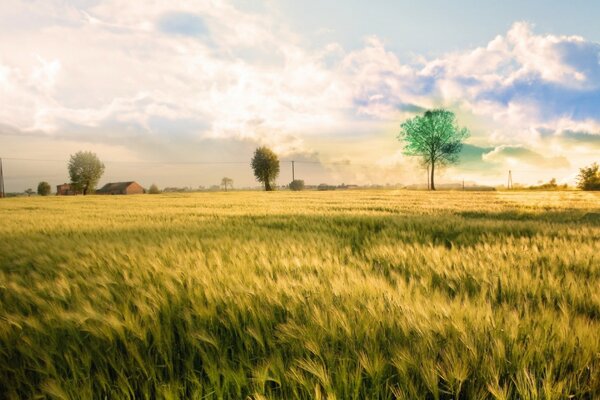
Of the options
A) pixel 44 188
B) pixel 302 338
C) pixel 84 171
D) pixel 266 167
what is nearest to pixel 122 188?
pixel 84 171

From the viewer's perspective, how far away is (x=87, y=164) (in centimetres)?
8606

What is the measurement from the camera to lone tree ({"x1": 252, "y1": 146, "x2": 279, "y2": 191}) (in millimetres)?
78688

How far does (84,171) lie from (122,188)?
21.6 metres

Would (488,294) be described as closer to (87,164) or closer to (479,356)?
(479,356)

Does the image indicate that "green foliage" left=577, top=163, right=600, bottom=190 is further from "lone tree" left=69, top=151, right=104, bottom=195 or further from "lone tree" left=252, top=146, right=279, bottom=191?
"lone tree" left=69, top=151, right=104, bottom=195

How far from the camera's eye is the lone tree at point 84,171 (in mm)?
84812

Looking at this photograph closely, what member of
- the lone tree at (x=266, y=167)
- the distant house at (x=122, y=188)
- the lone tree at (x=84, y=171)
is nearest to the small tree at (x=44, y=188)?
the distant house at (x=122, y=188)

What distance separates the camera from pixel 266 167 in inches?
3098

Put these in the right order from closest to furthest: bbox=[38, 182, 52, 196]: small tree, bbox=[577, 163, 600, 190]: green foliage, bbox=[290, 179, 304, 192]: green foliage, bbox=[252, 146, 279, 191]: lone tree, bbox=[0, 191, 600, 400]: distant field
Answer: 1. bbox=[0, 191, 600, 400]: distant field
2. bbox=[577, 163, 600, 190]: green foliage
3. bbox=[252, 146, 279, 191]: lone tree
4. bbox=[290, 179, 304, 192]: green foliage
5. bbox=[38, 182, 52, 196]: small tree

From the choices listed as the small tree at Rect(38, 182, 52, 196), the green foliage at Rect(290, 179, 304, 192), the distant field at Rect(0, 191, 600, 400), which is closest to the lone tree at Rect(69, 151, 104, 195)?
the small tree at Rect(38, 182, 52, 196)

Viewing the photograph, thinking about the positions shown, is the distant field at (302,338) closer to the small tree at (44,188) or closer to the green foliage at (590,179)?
the green foliage at (590,179)

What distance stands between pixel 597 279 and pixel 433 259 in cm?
108

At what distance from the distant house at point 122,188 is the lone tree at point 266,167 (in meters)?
54.0

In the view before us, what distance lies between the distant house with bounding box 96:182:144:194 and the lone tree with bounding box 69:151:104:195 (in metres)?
18.6
